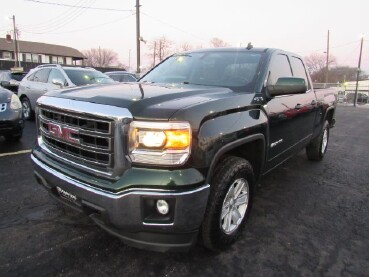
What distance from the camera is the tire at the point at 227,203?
2.61 meters

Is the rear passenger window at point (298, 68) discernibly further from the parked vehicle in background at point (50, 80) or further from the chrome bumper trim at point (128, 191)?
the parked vehicle in background at point (50, 80)

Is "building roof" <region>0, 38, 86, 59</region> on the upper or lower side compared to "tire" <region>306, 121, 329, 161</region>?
upper

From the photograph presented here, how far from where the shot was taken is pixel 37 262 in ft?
8.68

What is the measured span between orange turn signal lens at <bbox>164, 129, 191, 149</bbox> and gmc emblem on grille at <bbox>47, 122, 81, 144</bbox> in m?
0.77

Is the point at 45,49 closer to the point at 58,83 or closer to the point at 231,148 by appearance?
the point at 58,83

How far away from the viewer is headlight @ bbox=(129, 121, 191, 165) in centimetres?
229

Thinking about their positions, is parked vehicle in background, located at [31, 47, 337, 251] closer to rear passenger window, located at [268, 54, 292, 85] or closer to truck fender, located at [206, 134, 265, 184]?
truck fender, located at [206, 134, 265, 184]

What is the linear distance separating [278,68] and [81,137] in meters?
2.54

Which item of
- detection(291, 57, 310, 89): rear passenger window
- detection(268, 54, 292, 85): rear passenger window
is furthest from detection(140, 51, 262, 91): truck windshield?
detection(291, 57, 310, 89): rear passenger window

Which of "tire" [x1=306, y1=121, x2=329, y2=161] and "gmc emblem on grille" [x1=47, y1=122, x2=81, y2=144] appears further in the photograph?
"tire" [x1=306, y1=121, x2=329, y2=161]

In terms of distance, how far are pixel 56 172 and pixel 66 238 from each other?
68cm

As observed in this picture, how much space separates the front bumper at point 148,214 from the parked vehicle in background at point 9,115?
4462mm

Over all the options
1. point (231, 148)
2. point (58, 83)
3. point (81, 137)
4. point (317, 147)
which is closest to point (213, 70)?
point (231, 148)

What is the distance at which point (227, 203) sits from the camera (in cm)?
289
